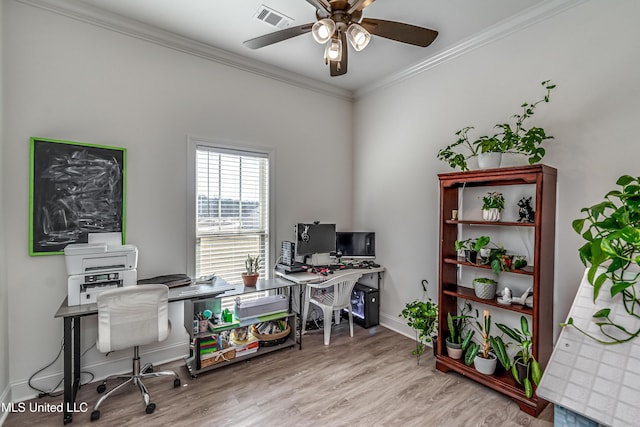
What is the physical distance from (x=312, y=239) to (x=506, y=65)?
251cm

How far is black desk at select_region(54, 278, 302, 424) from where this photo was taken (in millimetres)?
1985

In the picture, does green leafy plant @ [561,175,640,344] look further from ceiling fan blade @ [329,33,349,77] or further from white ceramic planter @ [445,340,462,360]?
ceiling fan blade @ [329,33,349,77]

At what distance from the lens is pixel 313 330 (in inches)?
140

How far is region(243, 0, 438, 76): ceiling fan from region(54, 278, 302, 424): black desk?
2.03m

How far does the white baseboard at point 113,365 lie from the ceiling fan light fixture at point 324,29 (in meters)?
2.89

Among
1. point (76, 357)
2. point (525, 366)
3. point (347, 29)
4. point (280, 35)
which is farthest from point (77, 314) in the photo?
point (525, 366)

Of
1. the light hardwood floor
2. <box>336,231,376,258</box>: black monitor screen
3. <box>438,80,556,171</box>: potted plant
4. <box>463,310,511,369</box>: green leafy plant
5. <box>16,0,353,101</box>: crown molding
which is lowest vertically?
the light hardwood floor

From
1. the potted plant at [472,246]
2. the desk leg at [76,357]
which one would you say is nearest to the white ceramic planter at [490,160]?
the potted plant at [472,246]

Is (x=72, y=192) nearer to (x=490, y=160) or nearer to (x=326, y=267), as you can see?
(x=326, y=267)

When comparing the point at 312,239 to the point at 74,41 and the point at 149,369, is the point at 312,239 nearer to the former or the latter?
the point at 149,369

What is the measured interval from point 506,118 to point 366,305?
2.43 m

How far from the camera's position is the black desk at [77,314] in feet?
6.51

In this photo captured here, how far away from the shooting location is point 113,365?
2555 mm

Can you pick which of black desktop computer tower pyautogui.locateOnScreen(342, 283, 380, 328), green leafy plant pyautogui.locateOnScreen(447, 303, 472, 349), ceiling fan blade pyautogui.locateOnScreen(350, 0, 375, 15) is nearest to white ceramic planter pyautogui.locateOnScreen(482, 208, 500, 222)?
green leafy plant pyautogui.locateOnScreen(447, 303, 472, 349)
